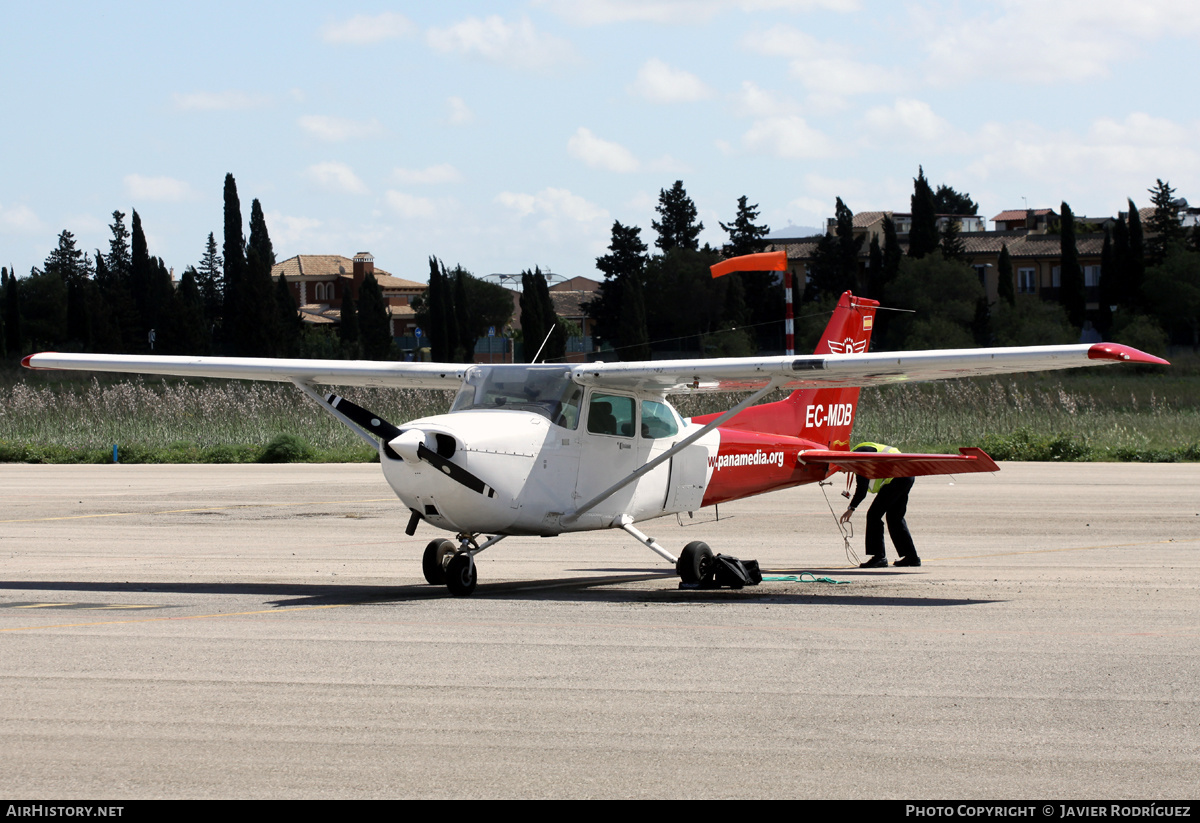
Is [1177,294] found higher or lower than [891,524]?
higher

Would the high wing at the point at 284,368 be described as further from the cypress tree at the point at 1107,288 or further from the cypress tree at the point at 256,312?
the cypress tree at the point at 1107,288

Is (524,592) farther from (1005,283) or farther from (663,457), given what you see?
(1005,283)

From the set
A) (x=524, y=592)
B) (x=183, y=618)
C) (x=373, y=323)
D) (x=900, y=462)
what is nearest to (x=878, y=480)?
(x=900, y=462)

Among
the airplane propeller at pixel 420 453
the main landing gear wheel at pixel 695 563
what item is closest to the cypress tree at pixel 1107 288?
the main landing gear wheel at pixel 695 563

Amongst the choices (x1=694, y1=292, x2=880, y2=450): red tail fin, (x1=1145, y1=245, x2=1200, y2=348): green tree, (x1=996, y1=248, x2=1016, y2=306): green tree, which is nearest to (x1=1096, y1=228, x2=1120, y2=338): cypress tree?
(x1=1145, y1=245, x2=1200, y2=348): green tree

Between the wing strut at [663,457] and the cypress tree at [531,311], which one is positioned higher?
the cypress tree at [531,311]

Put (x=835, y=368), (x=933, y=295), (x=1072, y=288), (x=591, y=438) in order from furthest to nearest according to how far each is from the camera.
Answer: (x=1072, y=288)
(x=933, y=295)
(x=591, y=438)
(x=835, y=368)

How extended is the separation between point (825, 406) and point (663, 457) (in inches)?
152

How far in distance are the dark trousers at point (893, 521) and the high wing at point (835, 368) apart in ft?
7.59

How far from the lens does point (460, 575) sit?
38.0ft

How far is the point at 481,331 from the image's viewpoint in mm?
101188

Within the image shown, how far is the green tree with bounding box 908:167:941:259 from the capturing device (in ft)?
258

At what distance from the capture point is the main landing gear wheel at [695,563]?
12.4 meters
